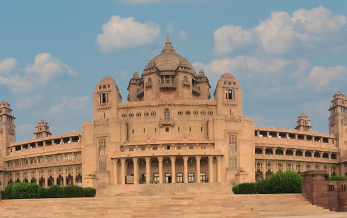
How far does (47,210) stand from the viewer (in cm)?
5534

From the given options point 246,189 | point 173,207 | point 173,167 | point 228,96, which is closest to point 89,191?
point 173,167

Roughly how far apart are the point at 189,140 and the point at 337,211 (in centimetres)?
4330

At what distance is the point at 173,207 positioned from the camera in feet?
173

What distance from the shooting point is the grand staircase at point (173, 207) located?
5141 centimetres

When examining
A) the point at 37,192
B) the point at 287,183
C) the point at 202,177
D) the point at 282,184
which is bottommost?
the point at 37,192

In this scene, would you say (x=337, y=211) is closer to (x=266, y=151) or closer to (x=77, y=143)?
(x=266, y=151)

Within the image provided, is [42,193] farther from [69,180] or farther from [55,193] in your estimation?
[69,180]

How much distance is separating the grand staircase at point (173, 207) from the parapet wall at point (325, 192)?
1207mm

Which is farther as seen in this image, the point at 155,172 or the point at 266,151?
the point at 266,151

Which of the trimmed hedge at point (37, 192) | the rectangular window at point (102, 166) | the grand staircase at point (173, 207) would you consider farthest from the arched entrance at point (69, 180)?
the grand staircase at point (173, 207)

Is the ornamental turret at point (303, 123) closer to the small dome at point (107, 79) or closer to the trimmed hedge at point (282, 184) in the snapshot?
the small dome at point (107, 79)

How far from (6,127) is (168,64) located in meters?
41.0

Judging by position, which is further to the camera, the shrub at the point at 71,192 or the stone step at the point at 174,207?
the shrub at the point at 71,192

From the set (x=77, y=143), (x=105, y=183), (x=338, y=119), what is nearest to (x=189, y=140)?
(x=105, y=183)
